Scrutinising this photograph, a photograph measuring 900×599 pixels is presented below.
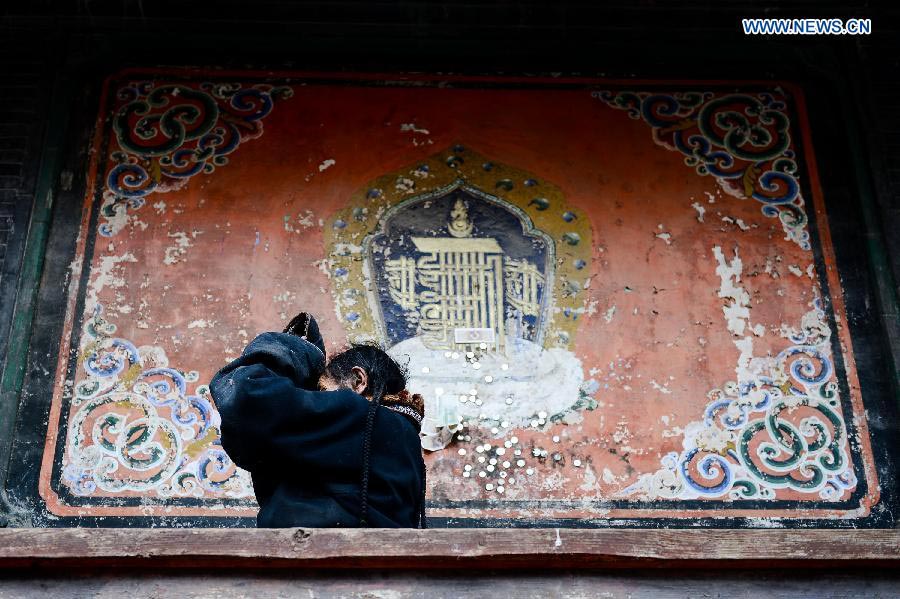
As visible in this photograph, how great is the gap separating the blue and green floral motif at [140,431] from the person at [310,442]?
116cm

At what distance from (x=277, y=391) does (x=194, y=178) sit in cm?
206

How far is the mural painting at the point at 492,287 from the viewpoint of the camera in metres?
4.51

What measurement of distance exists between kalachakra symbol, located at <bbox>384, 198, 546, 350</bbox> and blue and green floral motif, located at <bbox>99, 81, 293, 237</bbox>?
0.81 m

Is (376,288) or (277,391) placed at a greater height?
(376,288)

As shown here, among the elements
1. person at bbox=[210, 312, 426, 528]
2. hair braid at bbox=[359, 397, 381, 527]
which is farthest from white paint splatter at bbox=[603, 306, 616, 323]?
hair braid at bbox=[359, 397, 381, 527]

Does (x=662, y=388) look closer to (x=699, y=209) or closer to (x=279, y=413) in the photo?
(x=699, y=209)

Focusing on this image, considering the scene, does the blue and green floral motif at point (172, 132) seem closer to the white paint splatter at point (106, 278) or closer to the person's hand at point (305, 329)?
the white paint splatter at point (106, 278)

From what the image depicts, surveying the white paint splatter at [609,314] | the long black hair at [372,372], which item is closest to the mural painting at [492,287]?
the white paint splatter at [609,314]

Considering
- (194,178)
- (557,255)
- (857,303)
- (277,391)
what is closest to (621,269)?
(557,255)

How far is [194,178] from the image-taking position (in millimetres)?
5102

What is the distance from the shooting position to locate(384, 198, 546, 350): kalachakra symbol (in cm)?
478

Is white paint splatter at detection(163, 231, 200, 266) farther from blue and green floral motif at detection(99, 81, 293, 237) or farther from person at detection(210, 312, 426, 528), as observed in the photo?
person at detection(210, 312, 426, 528)

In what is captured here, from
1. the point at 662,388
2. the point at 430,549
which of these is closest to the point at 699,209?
the point at 662,388

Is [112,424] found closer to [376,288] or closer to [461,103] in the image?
[376,288]
